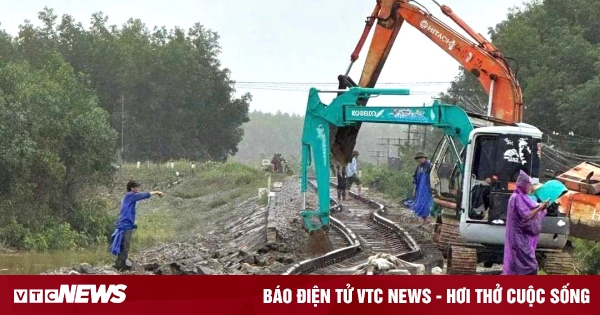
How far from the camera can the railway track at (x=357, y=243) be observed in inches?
690

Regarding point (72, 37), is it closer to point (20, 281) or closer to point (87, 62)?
point (87, 62)

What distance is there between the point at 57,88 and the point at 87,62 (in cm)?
3924

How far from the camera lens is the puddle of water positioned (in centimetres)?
2341

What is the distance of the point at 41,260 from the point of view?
2773cm

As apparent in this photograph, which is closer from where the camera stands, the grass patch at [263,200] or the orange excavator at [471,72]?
the orange excavator at [471,72]

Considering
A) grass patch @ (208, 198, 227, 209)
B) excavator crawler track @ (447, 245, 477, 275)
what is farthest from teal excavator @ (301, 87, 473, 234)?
grass patch @ (208, 198, 227, 209)

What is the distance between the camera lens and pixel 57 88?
46531 mm

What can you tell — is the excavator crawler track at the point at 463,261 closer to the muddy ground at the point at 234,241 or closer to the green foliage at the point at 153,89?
the muddy ground at the point at 234,241

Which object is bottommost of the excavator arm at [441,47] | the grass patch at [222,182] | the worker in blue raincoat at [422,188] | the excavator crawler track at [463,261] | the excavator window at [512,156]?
the grass patch at [222,182]

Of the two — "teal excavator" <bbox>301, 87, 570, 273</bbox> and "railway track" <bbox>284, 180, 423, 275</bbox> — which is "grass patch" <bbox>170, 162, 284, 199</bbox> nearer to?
"railway track" <bbox>284, 180, 423, 275</bbox>

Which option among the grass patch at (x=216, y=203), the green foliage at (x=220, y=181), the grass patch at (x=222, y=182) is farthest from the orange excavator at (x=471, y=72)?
the green foliage at (x=220, y=181)

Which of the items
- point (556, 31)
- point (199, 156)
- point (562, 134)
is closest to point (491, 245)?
point (562, 134)

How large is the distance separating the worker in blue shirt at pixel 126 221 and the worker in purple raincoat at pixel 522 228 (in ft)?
21.5

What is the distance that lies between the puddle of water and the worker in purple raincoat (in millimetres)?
11706
